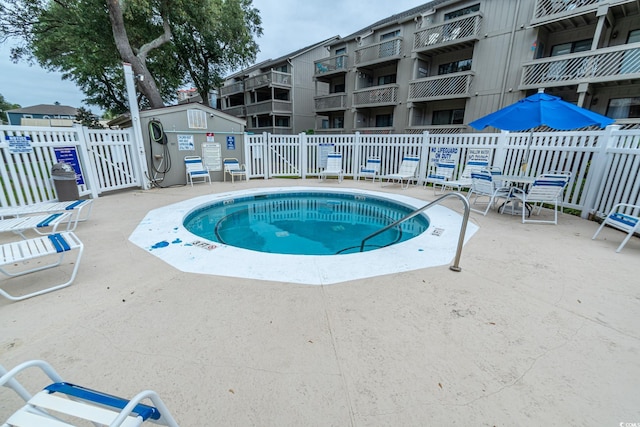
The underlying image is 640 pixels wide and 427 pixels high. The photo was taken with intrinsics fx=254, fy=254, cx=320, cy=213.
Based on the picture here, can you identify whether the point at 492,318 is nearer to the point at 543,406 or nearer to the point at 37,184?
the point at 543,406

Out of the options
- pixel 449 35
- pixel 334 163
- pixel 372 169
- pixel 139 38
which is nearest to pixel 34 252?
pixel 334 163

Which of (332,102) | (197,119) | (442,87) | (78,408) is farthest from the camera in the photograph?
(332,102)

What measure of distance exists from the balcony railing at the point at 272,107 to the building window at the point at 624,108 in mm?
18560

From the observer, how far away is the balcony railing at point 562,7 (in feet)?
29.0

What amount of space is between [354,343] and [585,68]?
1350 centimetres

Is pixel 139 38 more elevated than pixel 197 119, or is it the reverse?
pixel 139 38

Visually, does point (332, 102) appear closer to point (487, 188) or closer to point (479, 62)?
point (479, 62)

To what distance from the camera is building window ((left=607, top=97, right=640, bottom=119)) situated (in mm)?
9266

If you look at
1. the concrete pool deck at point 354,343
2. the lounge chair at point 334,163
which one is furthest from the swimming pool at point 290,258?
the lounge chair at point 334,163

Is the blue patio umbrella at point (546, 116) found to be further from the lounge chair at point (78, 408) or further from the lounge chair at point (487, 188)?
the lounge chair at point (78, 408)

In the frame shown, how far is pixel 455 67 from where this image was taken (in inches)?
531

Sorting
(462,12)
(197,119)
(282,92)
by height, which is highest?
(462,12)

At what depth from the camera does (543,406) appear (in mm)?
1418

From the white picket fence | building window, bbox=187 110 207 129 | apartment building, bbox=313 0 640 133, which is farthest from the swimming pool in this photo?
apartment building, bbox=313 0 640 133
